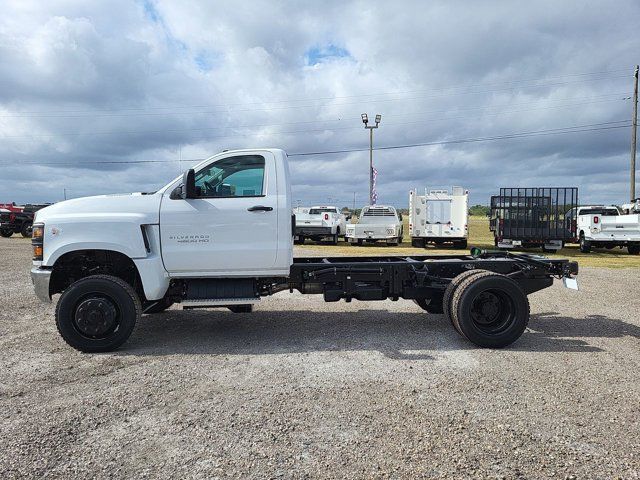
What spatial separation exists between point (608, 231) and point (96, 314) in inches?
754

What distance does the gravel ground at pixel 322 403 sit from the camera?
295 centimetres

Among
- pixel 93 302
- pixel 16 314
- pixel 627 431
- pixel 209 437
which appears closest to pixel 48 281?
pixel 93 302

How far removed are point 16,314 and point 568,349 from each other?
7742 mm

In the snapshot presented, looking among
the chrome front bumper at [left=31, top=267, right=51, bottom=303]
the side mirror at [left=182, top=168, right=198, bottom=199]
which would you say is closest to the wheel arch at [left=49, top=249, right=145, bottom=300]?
the chrome front bumper at [left=31, top=267, right=51, bottom=303]

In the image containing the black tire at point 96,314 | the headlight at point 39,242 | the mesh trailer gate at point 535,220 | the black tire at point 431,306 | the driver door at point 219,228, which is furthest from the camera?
the mesh trailer gate at point 535,220

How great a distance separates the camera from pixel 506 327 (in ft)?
18.1

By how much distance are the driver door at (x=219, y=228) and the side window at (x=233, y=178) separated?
0.01 meters

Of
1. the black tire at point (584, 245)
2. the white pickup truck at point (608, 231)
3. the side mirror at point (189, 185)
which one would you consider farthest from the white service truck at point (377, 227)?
the side mirror at point (189, 185)

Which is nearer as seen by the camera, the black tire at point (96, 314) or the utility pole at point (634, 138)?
A: the black tire at point (96, 314)

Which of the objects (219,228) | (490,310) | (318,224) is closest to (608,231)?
(318,224)

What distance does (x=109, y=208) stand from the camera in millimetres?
5430

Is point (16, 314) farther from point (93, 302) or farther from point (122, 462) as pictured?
point (122, 462)

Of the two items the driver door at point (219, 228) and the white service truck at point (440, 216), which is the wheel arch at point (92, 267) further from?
the white service truck at point (440, 216)

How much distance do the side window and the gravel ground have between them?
5.95 ft
